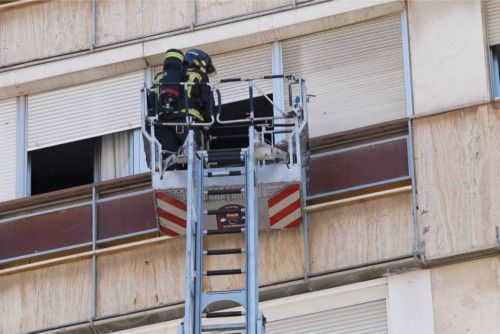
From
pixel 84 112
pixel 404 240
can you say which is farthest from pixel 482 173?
pixel 84 112

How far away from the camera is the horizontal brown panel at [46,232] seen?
2392cm

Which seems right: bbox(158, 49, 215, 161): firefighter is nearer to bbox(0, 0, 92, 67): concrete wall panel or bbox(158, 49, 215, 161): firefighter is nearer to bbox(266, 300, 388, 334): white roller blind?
bbox(266, 300, 388, 334): white roller blind

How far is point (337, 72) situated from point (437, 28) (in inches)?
47.2

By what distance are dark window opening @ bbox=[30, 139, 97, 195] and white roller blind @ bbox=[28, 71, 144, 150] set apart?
0.44 feet

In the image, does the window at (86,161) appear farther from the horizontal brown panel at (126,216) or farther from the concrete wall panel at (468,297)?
the concrete wall panel at (468,297)

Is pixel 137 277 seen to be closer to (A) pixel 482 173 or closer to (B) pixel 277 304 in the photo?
(B) pixel 277 304

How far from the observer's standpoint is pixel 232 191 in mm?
21500

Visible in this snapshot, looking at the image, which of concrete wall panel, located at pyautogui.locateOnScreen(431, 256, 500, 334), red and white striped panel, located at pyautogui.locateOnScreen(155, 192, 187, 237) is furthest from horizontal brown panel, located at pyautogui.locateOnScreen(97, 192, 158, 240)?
concrete wall panel, located at pyautogui.locateOnScreen(431, 256, 500, 334)

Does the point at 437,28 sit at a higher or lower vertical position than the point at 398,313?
higher

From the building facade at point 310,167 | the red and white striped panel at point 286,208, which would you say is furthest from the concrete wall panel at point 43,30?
the red and white striped panel at point 286,208

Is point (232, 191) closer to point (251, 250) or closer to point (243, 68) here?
point (251, 250)

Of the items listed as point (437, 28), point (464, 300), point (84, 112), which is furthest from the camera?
point (84, 112)

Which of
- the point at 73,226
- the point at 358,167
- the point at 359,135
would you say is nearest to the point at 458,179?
the point at 358,167

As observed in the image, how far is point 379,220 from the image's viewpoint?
22.6 m
